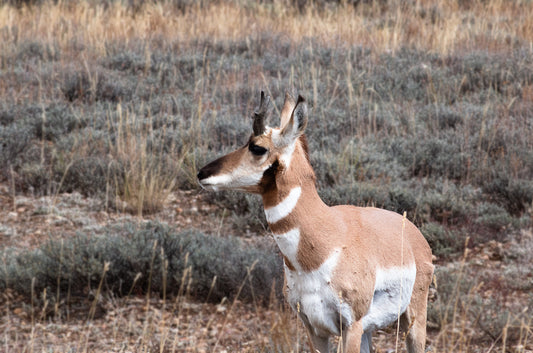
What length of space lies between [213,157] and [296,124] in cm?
490

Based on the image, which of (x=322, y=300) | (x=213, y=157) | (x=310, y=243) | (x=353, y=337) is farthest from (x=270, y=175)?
(x=213, y=157)

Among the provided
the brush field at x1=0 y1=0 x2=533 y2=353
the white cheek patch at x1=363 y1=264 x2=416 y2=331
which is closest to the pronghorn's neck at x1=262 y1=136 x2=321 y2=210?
the white cheek patch at x1=363 y1=264 x2=416 y2=331

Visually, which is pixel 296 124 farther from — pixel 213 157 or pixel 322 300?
pixel 213 157

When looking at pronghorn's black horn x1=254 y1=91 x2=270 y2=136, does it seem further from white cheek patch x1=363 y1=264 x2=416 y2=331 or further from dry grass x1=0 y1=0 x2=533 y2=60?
dry grass x1=0 y1=0 x2=533 y2=60

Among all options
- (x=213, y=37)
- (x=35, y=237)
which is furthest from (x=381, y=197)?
(x=213, y=37)

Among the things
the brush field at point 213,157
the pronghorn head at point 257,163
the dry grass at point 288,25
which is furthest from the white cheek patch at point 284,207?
the dry grass at point 288,25

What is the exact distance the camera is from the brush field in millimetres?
5027

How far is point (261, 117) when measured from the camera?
284 centimetres

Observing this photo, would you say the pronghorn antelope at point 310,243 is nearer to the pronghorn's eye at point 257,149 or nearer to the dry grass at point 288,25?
the pronghorn's eye at point 257,149

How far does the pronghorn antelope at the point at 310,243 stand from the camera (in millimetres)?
2822

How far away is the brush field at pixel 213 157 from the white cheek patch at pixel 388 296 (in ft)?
1.42

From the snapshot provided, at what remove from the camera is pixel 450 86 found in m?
10.3

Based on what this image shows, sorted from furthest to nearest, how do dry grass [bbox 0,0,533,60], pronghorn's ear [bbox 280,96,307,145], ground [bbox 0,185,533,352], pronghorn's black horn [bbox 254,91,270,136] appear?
dry grass [bbox 0,0,533,60]
ground [bbox 0,185,533,352]
pronghorn's black horn [bbox 254,91,270,136]
pronghorn's ear [bbox 280,96,307,145]

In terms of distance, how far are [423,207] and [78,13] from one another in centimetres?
1023
